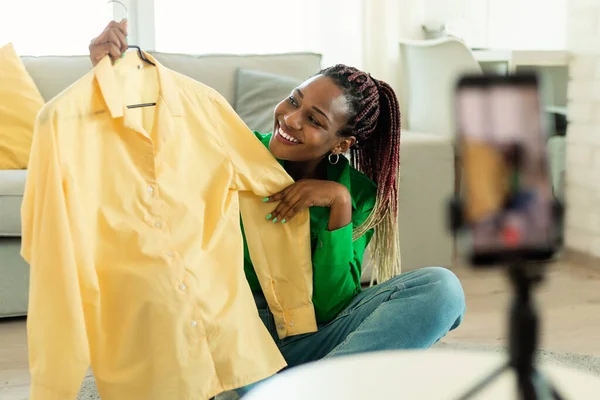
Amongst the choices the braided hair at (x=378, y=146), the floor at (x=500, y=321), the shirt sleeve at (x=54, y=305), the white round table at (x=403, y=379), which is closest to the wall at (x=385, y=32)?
the floor at (x=500, y=321)

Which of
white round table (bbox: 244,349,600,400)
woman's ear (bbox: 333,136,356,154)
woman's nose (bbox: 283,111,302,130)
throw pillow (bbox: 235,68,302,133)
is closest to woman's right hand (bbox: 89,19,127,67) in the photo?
woman's nose (bbox: 283,111,302,130)

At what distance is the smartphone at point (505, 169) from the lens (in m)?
0.30

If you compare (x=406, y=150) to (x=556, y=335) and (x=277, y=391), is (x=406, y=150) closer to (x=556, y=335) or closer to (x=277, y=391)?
(x=556, y=335)

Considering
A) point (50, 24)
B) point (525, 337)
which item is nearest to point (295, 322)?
point (525, 337)

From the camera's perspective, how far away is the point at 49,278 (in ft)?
3.56

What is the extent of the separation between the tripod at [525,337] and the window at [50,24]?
2913 millimetres

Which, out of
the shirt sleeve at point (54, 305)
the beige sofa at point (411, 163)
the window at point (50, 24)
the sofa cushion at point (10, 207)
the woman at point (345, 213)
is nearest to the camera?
the shirt sleeve at point (54, 305)

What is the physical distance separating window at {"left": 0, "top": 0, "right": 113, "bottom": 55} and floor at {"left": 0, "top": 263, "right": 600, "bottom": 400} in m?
1.29

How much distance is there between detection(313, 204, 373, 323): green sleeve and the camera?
136 centimetres

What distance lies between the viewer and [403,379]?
45cm

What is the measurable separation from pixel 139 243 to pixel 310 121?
398 millimetres

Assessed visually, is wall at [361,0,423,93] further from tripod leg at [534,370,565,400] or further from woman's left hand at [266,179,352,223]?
tripod leg at [534,370,565,400]

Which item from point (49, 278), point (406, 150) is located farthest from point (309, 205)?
point (406, 150)

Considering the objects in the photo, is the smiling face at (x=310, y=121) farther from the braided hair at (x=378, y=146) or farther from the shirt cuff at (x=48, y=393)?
the shirt cuff at (x=48, y=393)
